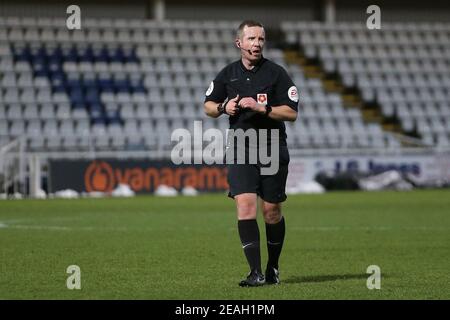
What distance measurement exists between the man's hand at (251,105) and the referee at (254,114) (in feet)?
0.11

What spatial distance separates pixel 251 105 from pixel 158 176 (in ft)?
69.3

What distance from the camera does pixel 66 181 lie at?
93.6 feet

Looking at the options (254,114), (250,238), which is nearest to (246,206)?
(250,238)

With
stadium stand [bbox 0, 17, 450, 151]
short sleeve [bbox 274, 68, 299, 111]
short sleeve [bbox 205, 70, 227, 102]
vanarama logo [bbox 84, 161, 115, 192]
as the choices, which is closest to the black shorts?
short sleeve [bbox 274, 68, 299, 111]

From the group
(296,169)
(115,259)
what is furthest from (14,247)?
(296,169)

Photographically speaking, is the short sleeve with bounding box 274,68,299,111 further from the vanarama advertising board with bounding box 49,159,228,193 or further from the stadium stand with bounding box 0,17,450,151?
the stadium stand with bounding box 0,17,450,151

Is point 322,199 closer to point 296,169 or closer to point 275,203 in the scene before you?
point 296,169

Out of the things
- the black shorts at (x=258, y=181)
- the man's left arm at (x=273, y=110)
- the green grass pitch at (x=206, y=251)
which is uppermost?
the man's left arm at (x=273, y=110)

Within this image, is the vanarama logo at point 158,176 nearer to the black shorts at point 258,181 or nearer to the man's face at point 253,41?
the black shorts at point 258,181

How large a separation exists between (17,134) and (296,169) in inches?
321

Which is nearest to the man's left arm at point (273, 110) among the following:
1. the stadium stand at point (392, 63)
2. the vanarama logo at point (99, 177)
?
the vanarama logo at point (99, 177)

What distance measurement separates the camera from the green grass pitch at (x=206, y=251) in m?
8.42

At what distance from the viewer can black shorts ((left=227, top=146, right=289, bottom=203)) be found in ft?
28.9

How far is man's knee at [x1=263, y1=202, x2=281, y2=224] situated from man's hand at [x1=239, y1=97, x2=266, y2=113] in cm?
84
